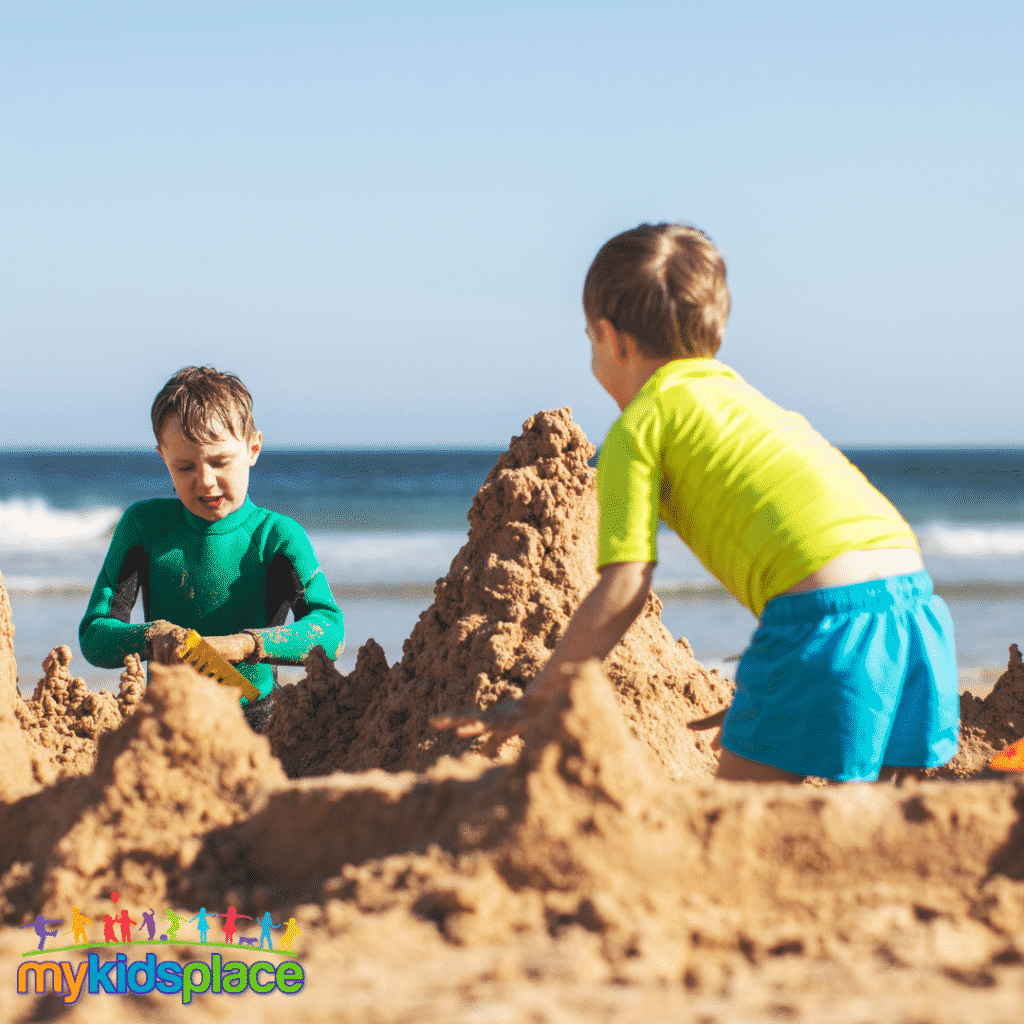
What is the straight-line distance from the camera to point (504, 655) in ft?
8.51

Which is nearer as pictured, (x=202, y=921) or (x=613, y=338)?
(x=202, y=921)

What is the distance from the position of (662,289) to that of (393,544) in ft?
55.7

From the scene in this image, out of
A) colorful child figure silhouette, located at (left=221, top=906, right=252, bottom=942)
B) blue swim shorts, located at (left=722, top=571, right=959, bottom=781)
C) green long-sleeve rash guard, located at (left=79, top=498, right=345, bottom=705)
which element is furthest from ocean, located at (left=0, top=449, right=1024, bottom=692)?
colorful child figure silhouette, located at (left=221, top=906, right=252, bottom=942)

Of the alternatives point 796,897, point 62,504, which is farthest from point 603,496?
point 62,504

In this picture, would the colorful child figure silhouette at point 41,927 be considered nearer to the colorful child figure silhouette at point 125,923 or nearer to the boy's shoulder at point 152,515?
the colorful child figure silhouette at point 125,923

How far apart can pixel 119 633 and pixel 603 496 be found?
69.0 inches

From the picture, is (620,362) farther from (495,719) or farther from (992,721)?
(992,721)

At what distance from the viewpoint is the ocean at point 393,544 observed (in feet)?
32.3

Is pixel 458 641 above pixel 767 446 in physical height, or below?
below

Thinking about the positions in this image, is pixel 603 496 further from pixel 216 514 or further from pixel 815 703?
pixel 216 514

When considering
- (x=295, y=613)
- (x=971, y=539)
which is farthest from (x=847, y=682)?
(x=971, y=539)

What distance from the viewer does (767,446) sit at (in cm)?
197

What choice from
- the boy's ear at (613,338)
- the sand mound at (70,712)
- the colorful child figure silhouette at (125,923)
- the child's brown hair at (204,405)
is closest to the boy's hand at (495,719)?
the colorful child figure silhouette at (125,923)

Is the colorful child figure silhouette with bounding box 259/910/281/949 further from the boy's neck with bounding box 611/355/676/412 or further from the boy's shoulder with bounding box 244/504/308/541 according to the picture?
the boy's shoulder with bounding box 244/504/308/541
